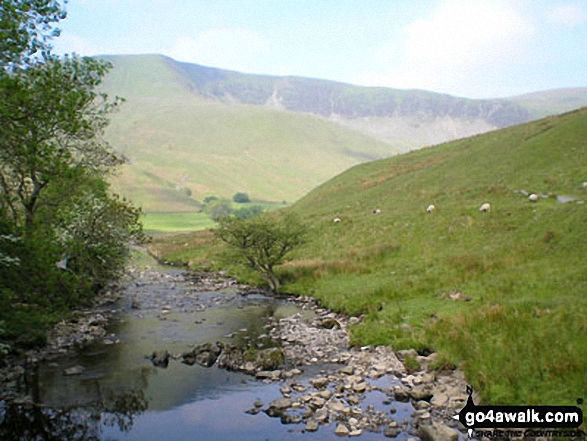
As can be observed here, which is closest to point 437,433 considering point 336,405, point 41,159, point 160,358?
point 336,405

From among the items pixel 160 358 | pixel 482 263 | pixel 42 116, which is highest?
pixel 42 116

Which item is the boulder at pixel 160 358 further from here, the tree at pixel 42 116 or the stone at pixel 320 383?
the tree at pixel 42 116

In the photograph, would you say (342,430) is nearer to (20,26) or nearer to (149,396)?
(149,396)

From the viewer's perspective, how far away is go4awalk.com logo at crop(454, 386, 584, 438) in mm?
14086

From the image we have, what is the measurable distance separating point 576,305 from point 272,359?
43.2 ft

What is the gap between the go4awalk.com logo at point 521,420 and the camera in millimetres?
14086

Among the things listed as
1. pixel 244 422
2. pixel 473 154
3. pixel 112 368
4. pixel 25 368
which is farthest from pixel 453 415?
pixel 473 154

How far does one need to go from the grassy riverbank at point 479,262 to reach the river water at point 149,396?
458cm

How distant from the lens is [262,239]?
4116 centimetres

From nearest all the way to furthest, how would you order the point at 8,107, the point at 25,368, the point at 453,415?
the point at 453,415 → the point at 8,107 → the point at 25,368

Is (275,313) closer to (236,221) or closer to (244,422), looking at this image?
(236,221)

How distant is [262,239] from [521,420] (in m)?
28.2

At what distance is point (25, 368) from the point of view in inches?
853

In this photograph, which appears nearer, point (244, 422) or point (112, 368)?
point (244, 422)
